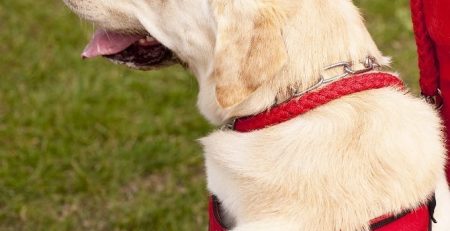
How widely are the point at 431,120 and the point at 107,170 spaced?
2014 mm

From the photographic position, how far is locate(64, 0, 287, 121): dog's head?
2.18 meters

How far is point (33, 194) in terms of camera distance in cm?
375

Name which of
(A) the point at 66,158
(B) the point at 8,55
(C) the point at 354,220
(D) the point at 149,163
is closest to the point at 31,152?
(A) the point at 66,158

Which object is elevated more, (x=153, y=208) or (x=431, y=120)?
(x=431, y=120)

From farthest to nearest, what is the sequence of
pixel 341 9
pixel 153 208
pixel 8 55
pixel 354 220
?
1. pixel 8 55
2. pixel 153 208
3. pixel 341 9
4. pixel 354 220

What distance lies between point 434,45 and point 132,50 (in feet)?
3.54

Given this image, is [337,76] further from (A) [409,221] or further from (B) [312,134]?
(A) [409,221]

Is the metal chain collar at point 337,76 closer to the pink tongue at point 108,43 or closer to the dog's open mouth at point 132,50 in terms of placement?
the dog's open mouth at point 132,50

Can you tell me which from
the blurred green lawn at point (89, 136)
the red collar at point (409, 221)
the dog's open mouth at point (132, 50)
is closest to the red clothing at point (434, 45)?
the red collar at point (409, 221)

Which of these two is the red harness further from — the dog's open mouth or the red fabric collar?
the dog's open mouth

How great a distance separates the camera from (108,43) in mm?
2820

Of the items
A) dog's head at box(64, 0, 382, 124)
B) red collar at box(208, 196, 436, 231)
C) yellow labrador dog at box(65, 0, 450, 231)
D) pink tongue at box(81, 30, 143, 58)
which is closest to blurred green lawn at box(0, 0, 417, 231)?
pink tongue at box(81, 30, 143, 58)

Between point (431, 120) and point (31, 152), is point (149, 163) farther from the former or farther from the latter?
point (431, 120)

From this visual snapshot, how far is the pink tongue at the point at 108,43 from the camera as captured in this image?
9.13 feet
